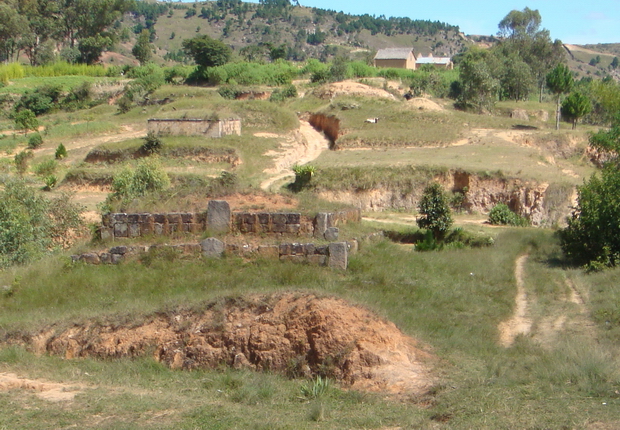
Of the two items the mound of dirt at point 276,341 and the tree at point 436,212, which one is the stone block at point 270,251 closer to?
the mound of dirt at point 276,341

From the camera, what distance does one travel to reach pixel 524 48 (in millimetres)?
60188

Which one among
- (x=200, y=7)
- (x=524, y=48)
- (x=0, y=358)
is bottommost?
(x=0, y=358)

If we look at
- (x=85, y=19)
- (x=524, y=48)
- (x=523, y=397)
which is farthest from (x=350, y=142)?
(x=85, y=19)

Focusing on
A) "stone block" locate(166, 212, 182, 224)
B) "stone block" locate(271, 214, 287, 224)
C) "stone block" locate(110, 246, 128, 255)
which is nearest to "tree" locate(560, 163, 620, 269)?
"stone block" locate(271, 214, 287, 224)

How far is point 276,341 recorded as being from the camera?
28.8 ft

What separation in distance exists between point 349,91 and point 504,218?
76.9ft

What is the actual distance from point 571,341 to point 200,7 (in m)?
142

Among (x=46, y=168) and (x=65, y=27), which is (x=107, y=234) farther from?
(x=65, y=27)

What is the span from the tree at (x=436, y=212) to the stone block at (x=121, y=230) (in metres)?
8.91

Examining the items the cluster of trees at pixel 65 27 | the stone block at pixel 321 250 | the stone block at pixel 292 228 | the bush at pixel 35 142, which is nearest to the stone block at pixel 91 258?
the stone block at pixel 292 228

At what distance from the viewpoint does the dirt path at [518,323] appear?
1031 cm

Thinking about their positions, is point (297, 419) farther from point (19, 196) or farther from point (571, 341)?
point (19, 196)

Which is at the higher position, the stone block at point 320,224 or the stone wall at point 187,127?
the stone wall at point 187,127

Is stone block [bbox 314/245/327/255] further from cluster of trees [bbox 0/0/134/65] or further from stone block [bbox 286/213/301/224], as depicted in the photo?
cluster of trees [bbox 0/0/134/65]
